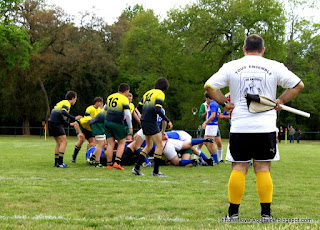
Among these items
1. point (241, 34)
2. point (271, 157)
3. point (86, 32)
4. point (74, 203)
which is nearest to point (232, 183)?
point (271, 157)

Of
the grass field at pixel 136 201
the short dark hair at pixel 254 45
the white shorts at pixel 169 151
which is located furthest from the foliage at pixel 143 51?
the short dark hair at pixel 254 45

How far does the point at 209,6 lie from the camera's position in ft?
156

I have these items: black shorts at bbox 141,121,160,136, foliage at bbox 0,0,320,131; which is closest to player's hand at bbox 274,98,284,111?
black shorts at bbox 141,121,160,136

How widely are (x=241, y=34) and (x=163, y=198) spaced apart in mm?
41213

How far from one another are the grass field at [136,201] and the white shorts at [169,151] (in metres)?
2.28

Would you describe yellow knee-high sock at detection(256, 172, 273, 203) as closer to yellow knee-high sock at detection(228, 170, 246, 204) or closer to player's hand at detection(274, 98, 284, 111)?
yellow knee-high sock at detection(228, 170, 246, 204)

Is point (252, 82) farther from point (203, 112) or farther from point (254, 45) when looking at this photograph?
point (203, 112)

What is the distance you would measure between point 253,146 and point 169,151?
722 centimetres

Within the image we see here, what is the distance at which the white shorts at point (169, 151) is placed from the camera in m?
12.2

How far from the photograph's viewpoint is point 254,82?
532cm

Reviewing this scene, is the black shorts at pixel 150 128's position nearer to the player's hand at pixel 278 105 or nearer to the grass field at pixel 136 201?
the grass field at pixel 136 201

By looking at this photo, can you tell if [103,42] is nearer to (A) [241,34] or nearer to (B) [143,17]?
(B) [143,17]

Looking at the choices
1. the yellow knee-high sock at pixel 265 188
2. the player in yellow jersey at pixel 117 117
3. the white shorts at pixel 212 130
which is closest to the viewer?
the yellow knee-high sock at pixel 265 188

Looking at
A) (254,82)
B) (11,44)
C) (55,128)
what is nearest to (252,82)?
(254,82)
